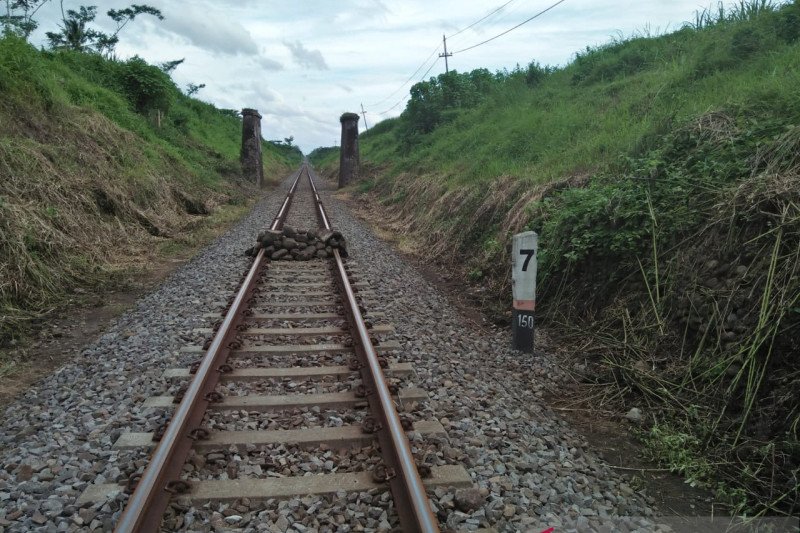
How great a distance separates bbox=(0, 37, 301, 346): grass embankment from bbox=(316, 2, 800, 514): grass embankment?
5058mm

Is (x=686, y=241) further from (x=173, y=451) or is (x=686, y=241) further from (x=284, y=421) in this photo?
(x=173, y=451)

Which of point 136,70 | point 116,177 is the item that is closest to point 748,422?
point 116,177

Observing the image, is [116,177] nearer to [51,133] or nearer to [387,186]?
[51,133]

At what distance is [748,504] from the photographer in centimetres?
278

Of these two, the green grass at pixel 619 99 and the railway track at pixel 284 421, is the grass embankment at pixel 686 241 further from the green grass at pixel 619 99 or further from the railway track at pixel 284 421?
the railway track at pixel 284 421

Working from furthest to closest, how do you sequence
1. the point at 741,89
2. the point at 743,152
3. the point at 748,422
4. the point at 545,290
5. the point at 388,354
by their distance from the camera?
the point at 741,89
the point at 545,290
the point at 743,152
the point at 388,354
the point at 748,422

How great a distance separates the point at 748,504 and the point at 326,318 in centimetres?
379

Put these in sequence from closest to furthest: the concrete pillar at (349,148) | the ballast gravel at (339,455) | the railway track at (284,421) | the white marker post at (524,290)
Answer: the ballast gravel at (339,455)
the railway track at (284,421)
the white marker post at (524,290)
the concrete pillar at (349,148)

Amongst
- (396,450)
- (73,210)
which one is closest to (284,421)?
(396,450)

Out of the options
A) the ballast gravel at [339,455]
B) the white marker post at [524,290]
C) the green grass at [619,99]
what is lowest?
the ballast gravel at [339,455]

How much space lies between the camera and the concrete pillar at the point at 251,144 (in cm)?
2284

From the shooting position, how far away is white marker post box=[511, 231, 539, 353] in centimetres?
493

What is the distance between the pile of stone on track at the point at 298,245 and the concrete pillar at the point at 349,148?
15853 mm

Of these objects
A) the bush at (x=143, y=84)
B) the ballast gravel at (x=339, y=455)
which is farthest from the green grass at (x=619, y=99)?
the bush at (x=143, y=84)
